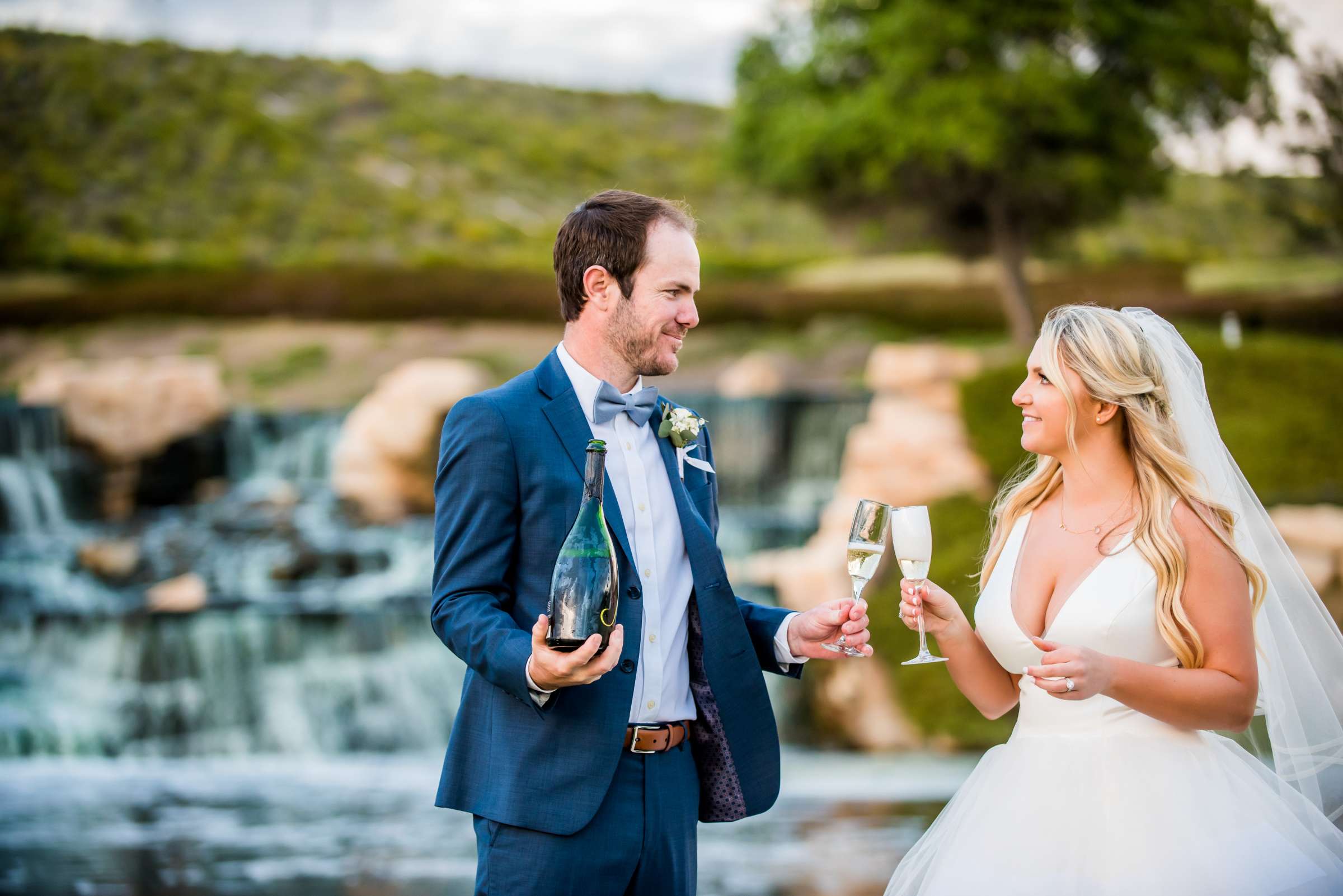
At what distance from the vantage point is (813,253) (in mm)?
20125

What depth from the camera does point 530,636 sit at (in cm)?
213

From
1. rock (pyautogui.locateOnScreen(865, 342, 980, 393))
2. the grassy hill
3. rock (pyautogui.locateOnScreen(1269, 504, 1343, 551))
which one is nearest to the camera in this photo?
rock (pyautogui.locateOnScreen(1269, 504, 1343, 551))

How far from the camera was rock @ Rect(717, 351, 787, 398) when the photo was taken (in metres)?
15.0

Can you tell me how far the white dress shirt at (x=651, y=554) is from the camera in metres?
2.31

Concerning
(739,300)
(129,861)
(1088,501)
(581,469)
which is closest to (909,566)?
(1088,501)

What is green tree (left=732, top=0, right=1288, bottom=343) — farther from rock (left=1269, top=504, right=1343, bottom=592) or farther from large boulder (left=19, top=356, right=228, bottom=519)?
large boulder (left=19, top=356, right=228, bottom=519)

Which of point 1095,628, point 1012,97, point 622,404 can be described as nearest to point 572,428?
point 622,404

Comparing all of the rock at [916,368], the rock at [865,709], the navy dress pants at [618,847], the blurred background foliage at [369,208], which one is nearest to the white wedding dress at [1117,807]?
the navy dress pants at [618,847]

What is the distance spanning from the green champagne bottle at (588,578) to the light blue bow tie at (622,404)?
22cm

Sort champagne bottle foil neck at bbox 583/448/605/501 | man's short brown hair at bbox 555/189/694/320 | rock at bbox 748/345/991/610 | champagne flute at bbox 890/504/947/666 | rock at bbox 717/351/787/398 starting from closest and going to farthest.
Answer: champagne bottle foil neck at bbox 583/448/605/501, man's short brown hair at bbox 555/189/694/320, champagne flute at bbox 890/504/947/666, rock at bbox 748/345/991/610, rock at bbox 717/351/787/398

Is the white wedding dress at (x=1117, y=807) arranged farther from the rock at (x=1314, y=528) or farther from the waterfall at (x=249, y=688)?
the waterfall at (x=249, y=688)

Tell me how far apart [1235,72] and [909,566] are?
47.1ft

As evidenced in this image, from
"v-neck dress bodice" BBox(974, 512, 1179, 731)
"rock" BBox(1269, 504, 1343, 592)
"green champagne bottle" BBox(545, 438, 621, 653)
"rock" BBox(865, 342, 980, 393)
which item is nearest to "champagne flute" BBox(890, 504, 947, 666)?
"v-neck dress bodice" BBox(974, 512, 1179, 731)

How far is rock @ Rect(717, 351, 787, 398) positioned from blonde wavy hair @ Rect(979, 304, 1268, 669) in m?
11.0
